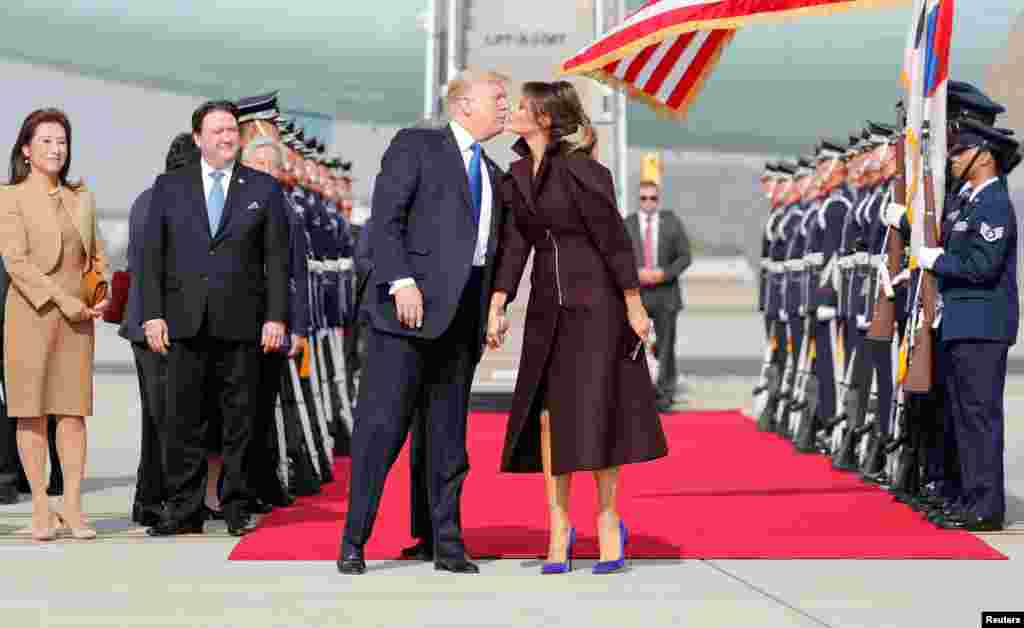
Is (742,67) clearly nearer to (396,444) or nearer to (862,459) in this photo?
(862,459)

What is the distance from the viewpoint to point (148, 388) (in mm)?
7863

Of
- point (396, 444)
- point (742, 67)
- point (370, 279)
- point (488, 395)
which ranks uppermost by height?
point (742, 67)

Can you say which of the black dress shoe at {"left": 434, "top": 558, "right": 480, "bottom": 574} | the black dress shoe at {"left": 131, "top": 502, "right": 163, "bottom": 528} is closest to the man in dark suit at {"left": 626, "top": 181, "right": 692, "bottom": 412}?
the black dress shoe at {"left": 131, "top": 502, "right": 163, "bottom": 528}

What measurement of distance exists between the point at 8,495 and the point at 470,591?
336 centimetres

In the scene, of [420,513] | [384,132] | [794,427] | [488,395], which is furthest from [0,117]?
[420,513]

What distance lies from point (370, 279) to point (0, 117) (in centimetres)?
1415

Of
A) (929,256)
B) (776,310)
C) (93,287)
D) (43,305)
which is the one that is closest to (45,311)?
(43,305)

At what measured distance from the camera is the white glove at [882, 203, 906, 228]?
8.28 m

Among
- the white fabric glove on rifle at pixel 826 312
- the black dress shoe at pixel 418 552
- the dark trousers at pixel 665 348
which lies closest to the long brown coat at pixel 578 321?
the black dress shoe at pixel 418 552

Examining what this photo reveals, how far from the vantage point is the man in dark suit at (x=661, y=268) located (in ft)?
48.5

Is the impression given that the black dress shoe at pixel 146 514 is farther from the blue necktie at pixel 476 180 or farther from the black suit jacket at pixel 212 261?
the blue necktie at pixel 476 180

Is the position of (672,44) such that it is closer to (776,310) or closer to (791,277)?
(791,277)

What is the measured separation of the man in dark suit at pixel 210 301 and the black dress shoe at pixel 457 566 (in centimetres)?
118

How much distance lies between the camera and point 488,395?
625 inches
